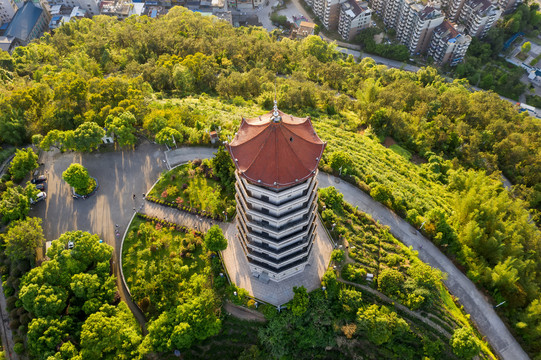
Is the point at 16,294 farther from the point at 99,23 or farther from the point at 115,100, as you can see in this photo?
the point at 99,23

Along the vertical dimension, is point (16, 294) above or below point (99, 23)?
below

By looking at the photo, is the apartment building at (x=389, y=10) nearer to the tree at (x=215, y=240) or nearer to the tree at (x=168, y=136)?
the tree at (x=168, y=136)

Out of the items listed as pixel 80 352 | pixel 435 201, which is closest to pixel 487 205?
pixel 435 201

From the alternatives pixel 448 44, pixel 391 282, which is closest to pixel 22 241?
pixel 391 282

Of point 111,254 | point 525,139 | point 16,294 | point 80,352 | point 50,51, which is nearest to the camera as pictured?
point 80,352

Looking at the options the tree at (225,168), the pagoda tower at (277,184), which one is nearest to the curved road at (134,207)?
the tree at (225,168)
